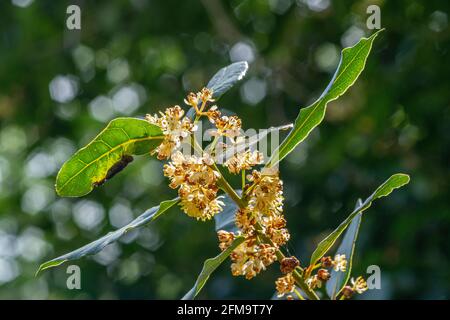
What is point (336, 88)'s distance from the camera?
1.09m

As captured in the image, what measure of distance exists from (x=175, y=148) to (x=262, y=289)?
2307mm

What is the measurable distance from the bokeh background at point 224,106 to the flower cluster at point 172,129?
1448 millimetres

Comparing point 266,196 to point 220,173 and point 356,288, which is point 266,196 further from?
point 356,288

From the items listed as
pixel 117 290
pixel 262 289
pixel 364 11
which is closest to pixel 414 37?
pixel 364 11

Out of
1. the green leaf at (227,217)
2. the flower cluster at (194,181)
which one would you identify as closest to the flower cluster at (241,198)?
the flower cluster at (194,181)

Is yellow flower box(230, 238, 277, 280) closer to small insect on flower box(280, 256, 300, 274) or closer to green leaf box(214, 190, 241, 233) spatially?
small insect on flower box(280, 256, 300, 274)

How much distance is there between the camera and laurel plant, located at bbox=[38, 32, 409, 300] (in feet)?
3.30

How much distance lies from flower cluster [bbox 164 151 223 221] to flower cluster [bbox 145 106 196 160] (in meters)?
0.02

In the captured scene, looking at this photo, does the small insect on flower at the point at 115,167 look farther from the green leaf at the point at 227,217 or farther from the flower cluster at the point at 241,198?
the green leaf at the point at 227,217

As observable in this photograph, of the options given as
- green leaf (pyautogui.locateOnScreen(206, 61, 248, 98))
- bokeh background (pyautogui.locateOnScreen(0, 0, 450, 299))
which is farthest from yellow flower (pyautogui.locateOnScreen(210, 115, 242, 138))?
bokeh background (pyautogui.locateOnScreen(0, 0, 450, 299))

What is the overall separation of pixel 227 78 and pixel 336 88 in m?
0.18

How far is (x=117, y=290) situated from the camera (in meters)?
3.61

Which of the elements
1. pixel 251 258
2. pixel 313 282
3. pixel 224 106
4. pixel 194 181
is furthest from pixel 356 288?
pixel 224 106
